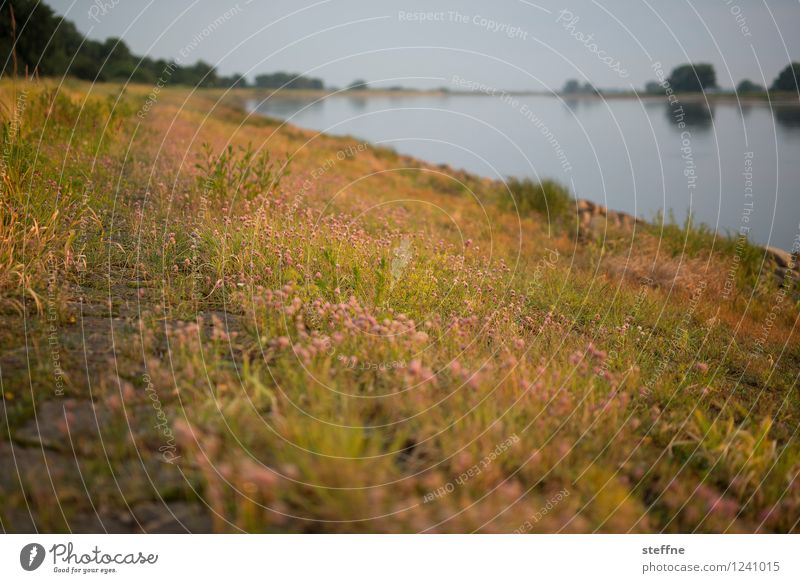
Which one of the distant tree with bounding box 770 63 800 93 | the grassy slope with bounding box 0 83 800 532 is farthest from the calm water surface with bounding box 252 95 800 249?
the grassy slope with bounding box 0 83 800 532

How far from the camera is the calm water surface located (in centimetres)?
845

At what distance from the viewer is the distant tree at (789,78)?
5.24 m

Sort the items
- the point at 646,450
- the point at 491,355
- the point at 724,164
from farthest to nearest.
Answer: the point at 724,164
the point at 491,355
the point at 646,450

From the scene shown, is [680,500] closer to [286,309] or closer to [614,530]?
[614,530]

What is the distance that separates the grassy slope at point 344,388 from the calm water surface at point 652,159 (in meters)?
1.58

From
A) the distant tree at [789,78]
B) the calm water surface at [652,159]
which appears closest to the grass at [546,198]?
the calm water surface at [652,159]

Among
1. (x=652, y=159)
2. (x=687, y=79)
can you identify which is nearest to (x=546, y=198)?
(x=687, y=79)

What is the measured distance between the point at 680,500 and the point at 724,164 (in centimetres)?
1354

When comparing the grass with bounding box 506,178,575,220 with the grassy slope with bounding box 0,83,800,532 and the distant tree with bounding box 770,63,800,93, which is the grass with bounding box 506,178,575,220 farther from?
the grassy slope with bounding box 0,83,800,532

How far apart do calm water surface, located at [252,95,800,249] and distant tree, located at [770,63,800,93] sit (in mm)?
382

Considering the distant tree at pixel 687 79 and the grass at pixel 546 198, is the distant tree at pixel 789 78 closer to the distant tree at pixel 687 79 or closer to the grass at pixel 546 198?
the distant tree at pixel 687 79

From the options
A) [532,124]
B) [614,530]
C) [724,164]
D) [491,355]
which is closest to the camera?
[614,530]
